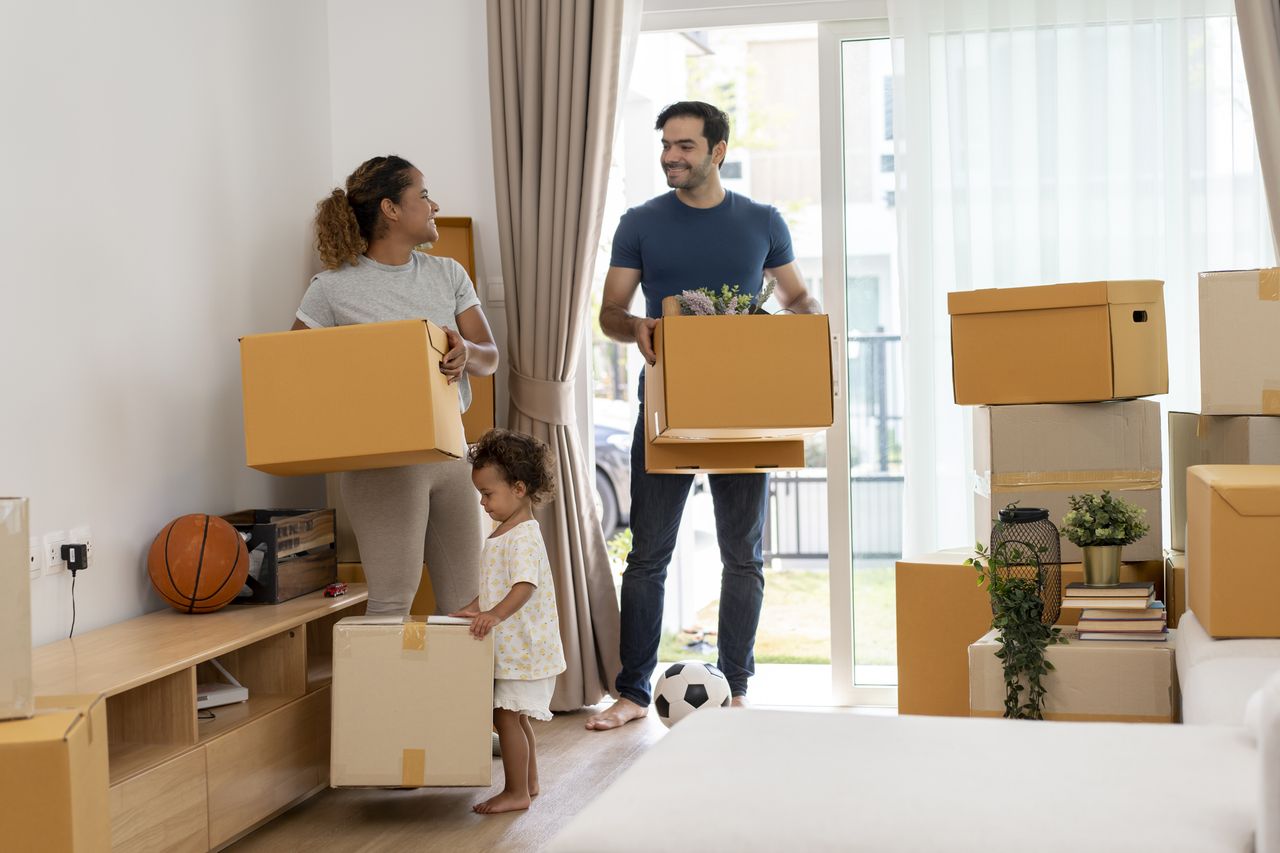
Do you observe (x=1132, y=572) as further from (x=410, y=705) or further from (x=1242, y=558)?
(x=410, y=705)

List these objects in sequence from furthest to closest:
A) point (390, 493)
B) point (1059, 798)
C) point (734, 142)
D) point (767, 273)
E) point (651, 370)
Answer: point (734, 142), point (767, 273), point (651, 370), point (390, 493), point (1059, 798)

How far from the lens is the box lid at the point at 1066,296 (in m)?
2.62

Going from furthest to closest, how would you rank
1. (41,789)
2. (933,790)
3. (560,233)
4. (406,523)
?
1. (560,233)
2. (406,523)
3. (41,789)
4. (933,790)

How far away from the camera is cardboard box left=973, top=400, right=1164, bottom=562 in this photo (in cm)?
264

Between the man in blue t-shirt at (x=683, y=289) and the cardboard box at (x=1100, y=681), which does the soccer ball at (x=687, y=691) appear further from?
the cardboard box at (x=1100, y=681)

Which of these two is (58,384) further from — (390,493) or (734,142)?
(734,142)

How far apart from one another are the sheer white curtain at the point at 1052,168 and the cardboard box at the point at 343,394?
163 centimetres

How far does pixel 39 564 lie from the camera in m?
2.55

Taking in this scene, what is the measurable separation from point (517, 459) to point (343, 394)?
0.42 metres

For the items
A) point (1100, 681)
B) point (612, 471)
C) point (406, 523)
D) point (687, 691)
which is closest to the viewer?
point (1100, 681)

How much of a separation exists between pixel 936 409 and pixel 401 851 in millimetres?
1986

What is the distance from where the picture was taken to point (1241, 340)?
2547mm

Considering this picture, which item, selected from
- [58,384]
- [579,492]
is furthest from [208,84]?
[579,492]

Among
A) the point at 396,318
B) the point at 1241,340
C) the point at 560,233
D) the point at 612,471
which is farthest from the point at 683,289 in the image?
the point at 612,471
